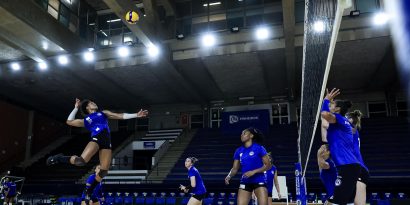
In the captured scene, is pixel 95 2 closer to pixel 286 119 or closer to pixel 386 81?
pixel 286 119

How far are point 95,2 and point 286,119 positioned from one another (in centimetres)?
1718

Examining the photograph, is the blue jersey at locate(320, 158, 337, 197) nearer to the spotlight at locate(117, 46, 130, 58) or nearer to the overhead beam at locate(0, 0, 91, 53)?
the overhead beam at locate(0, 0, 91, 53)

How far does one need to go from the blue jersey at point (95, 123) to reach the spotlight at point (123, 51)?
1372 cm

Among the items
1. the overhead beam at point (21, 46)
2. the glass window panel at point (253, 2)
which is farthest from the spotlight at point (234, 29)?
the overhead beam at point (21, 46)

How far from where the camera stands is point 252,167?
6.03m

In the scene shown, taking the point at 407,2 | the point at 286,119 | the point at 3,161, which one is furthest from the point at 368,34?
the point at 3,161

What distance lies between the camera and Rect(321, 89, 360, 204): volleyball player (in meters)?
4.15

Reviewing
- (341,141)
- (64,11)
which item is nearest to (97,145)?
(341,141)

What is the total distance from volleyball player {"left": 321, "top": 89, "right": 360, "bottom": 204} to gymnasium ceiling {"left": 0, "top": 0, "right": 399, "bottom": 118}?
1235cm

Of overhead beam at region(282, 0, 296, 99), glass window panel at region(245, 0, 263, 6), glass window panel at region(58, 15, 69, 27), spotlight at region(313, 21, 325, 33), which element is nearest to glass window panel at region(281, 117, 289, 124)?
overhead beam at region(282, 0, 296, 99)

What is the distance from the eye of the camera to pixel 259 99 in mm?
28359

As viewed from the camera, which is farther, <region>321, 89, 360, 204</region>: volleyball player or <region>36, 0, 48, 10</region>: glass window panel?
<region>36, 0, 48, 10</region>: glass window panel

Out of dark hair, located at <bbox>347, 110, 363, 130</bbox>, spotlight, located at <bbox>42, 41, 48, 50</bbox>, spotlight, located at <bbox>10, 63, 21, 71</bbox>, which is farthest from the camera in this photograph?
Answer: spotlight, located at <bbox>10, 63, 21, 71</bbox>

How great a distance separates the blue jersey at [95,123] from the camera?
6852mm
